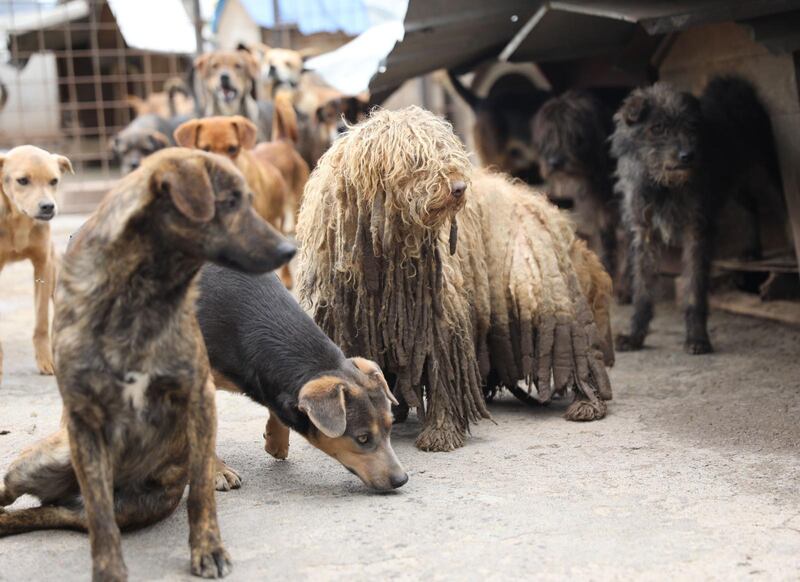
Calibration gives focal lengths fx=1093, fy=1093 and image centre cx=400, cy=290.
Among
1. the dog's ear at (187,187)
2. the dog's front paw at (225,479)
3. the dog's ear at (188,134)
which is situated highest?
the dog's ear at (187,187)

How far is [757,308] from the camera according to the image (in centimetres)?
780

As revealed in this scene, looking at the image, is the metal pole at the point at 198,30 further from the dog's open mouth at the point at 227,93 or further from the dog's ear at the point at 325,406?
the dog's ear at the point at 325,406

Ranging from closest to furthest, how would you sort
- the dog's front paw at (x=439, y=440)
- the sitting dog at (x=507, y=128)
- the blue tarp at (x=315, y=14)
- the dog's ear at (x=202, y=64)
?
the dog's front paw at (x=439, y=440) < the sitting dog at (x=507, y=128) < the dog's ear at (x=202, y=64) < the blue tarp at (x=315, y=14)

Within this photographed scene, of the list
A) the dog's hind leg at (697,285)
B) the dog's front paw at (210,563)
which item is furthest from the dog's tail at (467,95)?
the dog's front paw at (210,563)

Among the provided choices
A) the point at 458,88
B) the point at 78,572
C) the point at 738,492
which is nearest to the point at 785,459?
the point at 738,492

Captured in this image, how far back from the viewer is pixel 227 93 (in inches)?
444

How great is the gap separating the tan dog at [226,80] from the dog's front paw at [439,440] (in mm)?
7013

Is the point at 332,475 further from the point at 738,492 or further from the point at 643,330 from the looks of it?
the point at 643,330

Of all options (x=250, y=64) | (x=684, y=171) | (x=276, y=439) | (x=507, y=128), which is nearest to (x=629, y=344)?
(x=684, y=171)

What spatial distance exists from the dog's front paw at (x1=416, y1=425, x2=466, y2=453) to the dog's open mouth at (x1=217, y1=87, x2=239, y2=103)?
7020mm

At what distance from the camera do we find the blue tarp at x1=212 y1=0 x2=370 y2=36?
13.8m

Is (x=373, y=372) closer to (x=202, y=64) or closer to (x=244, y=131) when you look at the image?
(x=244, y=131)

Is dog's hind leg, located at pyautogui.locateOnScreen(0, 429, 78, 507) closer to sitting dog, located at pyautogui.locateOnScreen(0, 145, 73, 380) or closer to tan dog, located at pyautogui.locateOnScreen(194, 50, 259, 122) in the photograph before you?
sitting dog, located at pyautogui.locateOnScreen(0, 145, 73, 380)

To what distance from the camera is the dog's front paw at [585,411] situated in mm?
5484
